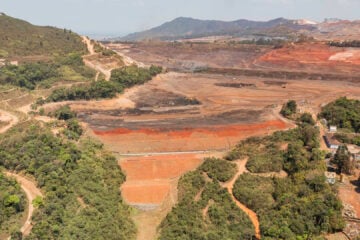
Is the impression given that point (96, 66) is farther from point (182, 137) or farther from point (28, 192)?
point (28, 192)

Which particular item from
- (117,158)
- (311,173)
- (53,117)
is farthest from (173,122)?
(311,173)

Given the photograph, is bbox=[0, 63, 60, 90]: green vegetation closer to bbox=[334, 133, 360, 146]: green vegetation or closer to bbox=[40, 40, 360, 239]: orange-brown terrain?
bbox=[40, 40, 360, 239]: orange-brown terrain

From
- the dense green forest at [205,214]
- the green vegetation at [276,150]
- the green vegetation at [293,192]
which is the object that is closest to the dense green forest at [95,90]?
the green vegetation at [276,150]

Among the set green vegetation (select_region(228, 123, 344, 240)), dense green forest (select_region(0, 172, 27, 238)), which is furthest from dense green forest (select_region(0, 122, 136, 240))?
green vegetation (select_region(228, 123, 344, 240))

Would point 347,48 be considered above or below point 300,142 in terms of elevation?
above

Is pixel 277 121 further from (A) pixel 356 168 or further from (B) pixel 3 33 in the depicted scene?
(B) pixel 3 33
